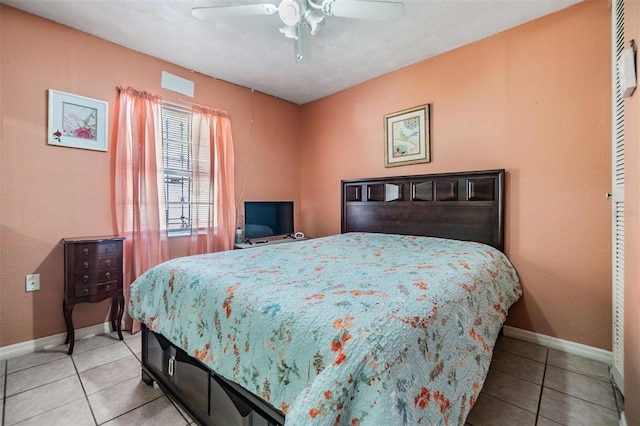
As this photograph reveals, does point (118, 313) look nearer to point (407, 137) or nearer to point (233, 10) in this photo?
point (233, 10)

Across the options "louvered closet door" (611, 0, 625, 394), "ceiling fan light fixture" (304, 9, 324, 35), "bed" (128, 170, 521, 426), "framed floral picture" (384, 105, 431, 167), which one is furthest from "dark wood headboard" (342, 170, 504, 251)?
"ceiling fan light fixture" (304, 9, 324, 35)

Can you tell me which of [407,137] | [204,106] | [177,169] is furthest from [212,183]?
[407,137]

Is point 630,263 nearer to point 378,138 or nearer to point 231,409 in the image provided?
point 231,409

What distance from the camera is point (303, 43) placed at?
2.04 metres

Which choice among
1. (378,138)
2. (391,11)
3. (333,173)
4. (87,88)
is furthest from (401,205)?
(87,88)

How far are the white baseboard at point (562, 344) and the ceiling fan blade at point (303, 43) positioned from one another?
2776mm

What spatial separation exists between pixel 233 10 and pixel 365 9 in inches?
32.7

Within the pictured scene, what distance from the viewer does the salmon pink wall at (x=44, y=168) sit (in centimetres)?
209

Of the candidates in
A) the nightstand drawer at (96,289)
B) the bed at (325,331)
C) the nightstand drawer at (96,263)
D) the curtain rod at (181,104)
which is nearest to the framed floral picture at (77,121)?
the curtain rod at (181,104)

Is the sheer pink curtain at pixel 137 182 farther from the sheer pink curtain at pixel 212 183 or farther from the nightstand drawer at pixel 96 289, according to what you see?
the sheer pink curtain at pixel 212 183

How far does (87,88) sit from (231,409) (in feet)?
9.11

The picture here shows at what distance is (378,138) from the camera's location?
328cm

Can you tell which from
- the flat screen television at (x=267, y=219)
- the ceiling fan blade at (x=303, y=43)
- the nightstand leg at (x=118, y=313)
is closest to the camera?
the ceiling fan blade at (x=303, y=43)

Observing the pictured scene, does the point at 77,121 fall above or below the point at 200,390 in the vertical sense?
above
